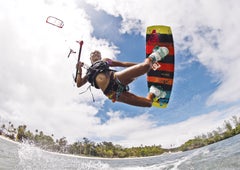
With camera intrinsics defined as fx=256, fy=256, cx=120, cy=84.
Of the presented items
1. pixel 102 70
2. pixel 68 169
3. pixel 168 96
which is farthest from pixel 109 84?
pixel 68 169

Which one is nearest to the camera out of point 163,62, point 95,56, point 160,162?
point 95,56

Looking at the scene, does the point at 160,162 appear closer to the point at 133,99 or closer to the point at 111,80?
the point at 133,99

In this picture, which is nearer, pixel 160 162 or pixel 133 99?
pixel 133 99

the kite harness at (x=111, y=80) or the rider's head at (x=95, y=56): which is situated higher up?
the rider's head at (x=95, y=56)

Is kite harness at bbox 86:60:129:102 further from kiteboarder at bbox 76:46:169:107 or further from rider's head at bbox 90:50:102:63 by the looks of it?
rider's head at bbox 90:50:102:63

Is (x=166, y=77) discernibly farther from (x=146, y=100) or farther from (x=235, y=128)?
(x=235, y=128)

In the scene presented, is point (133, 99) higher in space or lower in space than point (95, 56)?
lower

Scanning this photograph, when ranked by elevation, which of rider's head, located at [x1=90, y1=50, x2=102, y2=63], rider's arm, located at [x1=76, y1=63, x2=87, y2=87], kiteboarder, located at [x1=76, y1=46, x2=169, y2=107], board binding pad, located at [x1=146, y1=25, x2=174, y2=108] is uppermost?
board binding pad, located at [x1=146, y1=25, x2=174, y2=108]

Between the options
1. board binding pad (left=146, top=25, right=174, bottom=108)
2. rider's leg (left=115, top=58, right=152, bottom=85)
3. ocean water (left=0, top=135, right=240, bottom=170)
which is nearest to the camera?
rider's leg (left=115, top=58, right=152, bottom=85)

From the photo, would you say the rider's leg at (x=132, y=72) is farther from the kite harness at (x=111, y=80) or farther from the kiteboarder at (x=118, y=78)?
the kite harness at (x=111, y=80)

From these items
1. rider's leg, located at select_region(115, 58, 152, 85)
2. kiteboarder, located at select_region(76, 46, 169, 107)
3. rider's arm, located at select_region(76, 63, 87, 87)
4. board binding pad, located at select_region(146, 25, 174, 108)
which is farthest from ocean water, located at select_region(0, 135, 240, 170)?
rider's arm, located at select_region(76, 63, 87, 87)

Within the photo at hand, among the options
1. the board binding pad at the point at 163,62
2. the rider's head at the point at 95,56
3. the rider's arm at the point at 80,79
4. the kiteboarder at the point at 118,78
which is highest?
the board binding pad at the point at 163,62

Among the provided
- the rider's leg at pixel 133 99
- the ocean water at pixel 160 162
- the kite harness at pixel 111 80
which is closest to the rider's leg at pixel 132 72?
the kite harness at pixel 111 80

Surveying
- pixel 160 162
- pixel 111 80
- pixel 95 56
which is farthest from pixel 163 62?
pixel 160 162
